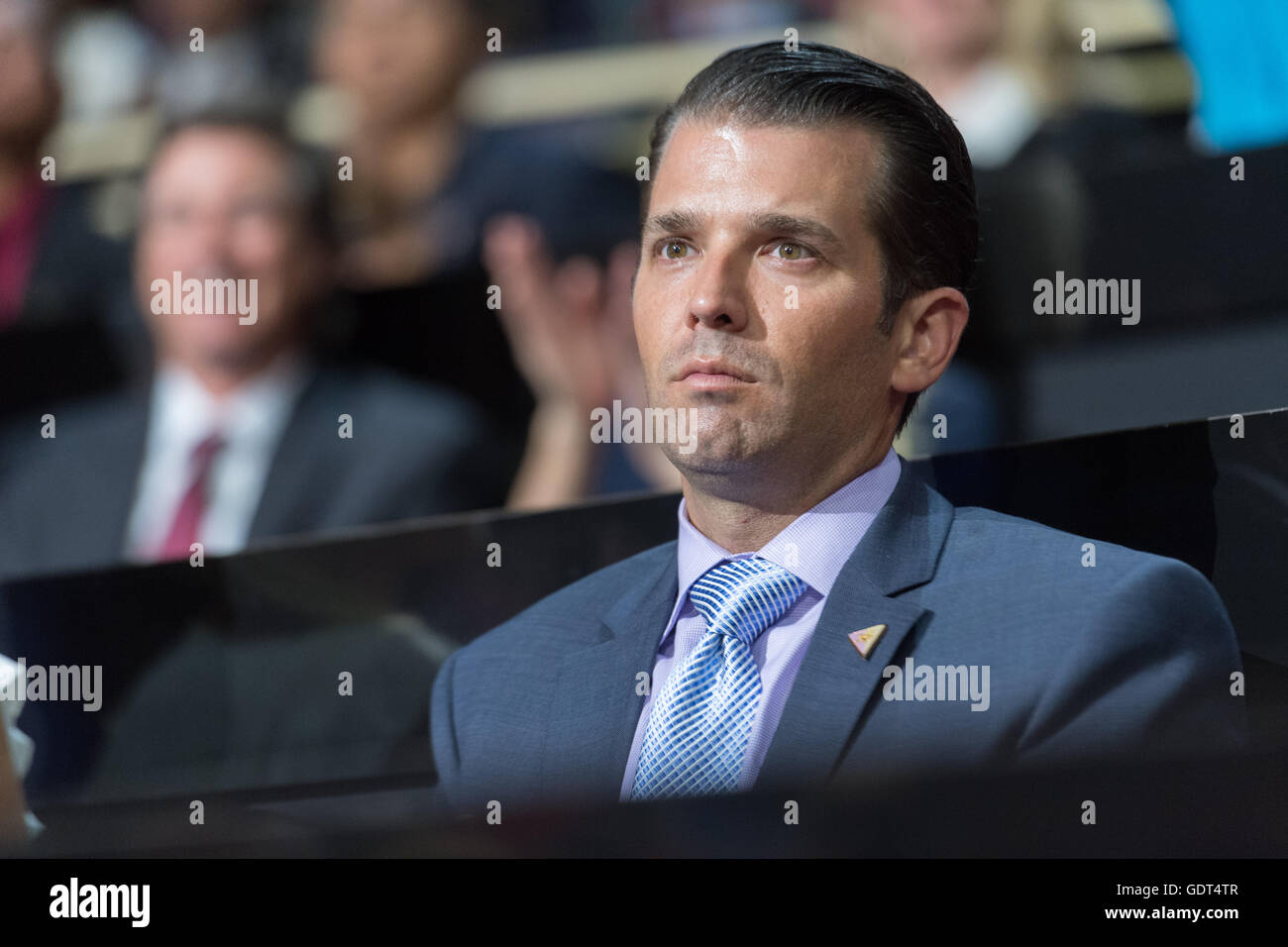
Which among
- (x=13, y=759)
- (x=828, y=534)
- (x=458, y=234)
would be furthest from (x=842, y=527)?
(x=458, y=234)

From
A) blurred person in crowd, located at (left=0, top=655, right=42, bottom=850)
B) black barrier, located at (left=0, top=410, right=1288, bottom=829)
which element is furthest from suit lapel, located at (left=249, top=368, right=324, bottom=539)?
blurred person in crowd, located at (left=0, top=655, right=42, bottom=850)

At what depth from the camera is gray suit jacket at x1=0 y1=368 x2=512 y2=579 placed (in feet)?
6.39

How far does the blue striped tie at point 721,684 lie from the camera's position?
1260 mm

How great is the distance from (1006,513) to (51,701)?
2.91ft

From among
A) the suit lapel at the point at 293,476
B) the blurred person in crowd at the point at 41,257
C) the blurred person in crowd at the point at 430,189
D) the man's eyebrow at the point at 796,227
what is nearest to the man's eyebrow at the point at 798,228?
the man's eyebrow at the point at 796,227

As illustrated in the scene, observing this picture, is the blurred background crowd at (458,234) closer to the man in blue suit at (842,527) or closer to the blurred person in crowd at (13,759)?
the man in blue suit at (842,527)

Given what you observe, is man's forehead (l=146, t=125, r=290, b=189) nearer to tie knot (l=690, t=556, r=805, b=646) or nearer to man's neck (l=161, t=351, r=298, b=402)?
man's neck (l=161, t=351, r=298, b=402)

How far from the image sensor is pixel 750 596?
49.7 inches

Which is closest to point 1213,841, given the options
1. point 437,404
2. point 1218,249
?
point 1218,249

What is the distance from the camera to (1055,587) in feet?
4.04

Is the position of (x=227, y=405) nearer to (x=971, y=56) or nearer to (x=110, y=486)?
(x=110, y=486)

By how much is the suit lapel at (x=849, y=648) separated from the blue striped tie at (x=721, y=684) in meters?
0.03

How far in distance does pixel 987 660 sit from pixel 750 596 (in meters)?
0.18

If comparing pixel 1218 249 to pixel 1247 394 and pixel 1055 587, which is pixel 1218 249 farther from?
pixel 1055 587
